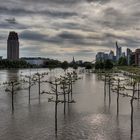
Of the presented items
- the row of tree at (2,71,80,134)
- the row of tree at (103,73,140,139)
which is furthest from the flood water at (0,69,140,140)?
the row of tree at (103,73,140,139)

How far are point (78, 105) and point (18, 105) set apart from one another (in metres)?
9.14

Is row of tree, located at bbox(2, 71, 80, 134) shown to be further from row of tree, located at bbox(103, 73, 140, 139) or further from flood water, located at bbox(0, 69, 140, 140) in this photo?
row of tree, located at bbox(103, 73, 140, 139)

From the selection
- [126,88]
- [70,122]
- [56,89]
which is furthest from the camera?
[126,88]

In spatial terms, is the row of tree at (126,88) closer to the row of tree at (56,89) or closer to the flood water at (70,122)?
the flood water at (70,122)

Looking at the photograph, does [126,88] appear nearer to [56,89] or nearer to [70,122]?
[70,122]

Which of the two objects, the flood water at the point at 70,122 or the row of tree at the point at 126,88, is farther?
the row of tree at the point at 126,88

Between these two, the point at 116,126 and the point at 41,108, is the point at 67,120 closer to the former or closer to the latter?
the point at 116,126

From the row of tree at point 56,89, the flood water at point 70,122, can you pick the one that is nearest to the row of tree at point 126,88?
the flood water at point 70,122

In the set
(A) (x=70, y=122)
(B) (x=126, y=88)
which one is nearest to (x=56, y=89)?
(A) (x=70, y=122)

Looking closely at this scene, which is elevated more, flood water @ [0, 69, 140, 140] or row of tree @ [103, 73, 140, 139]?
row of tree @ [103, 73, 140, 139]

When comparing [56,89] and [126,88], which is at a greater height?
[56,89]

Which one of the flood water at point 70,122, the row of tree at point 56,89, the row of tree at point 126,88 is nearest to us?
the flood water at point 70,122

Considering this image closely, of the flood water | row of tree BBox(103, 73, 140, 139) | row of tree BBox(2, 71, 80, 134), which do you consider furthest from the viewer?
row of tree BBox(2, 71, 80, 134)

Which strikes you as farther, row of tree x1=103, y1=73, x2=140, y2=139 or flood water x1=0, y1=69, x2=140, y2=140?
row of tree x1=103, y1=73, x2=140, y2=139
